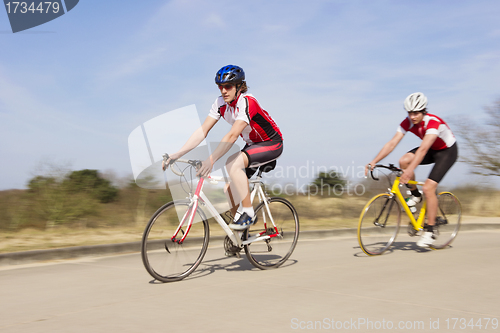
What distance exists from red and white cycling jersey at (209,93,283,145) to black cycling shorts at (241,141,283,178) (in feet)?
0.30

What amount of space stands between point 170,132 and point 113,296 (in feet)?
7.01

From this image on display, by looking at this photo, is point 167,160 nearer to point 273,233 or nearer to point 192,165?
point 192,165

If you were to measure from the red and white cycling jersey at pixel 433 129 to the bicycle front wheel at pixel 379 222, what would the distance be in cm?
106

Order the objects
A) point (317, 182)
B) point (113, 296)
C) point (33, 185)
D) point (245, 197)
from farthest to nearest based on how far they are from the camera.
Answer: point (317, 182), point (33, 185), point (245, 197), point (113, 296)

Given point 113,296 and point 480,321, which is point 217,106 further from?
point 480,321

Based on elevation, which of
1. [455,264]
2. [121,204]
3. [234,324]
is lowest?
[455,264]

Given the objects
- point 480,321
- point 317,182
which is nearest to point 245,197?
point 480,321

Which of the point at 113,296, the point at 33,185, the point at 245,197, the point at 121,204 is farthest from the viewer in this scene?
the point at 121,204

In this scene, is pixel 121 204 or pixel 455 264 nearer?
pixel 455 264

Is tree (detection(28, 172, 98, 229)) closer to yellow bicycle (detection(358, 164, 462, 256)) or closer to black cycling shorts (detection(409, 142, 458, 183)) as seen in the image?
yellow bicycle (detection(358, 164, 462, 256))

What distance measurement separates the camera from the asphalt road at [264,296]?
355cm

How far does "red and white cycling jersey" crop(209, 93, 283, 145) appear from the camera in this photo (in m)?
A: 5.28

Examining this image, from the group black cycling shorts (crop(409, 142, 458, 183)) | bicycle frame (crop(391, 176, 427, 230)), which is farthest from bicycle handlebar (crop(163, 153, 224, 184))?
black cycling shorts (crop(409, 142, 458, 183))

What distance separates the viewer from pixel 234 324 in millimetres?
3523
